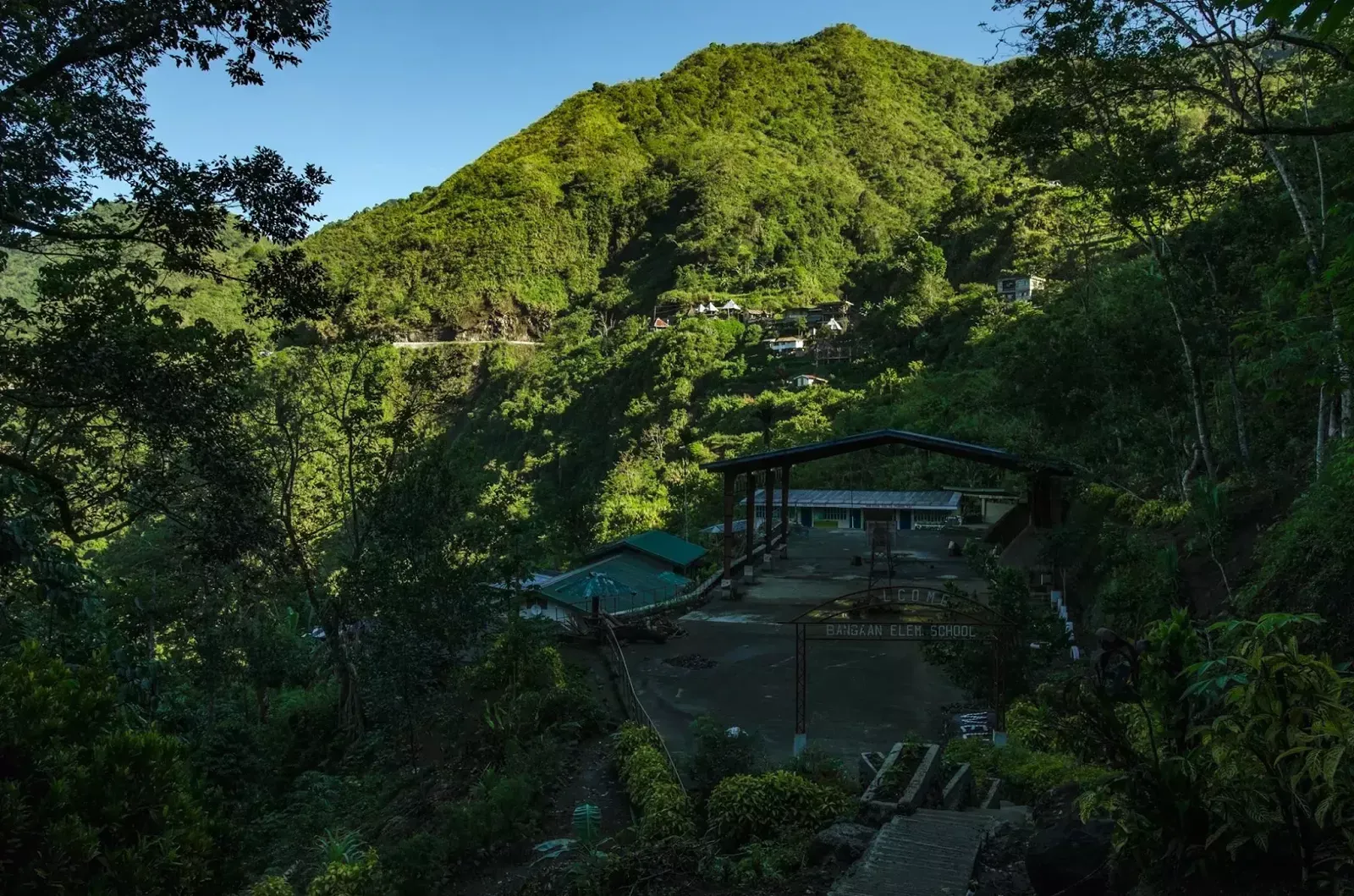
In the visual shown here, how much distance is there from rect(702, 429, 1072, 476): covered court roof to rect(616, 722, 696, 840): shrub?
941 cm

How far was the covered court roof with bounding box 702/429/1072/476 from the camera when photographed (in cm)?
1773

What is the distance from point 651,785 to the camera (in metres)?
9.05

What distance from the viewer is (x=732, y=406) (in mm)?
57000

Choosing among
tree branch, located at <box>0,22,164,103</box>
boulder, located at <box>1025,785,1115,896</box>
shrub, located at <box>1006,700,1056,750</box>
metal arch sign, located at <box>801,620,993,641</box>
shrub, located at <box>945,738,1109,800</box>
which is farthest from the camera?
metal arch sign, located at <box>801,620,993,641</box>

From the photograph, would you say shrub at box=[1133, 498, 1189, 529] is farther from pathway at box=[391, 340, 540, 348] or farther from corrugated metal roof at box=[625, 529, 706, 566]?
pathway at box=[391, 340, 540, 348]

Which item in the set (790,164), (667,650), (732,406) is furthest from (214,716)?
(790,164)

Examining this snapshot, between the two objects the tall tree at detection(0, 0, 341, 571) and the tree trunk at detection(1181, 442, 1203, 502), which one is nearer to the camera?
the tall tree at detection(0, 0, 341, 571)

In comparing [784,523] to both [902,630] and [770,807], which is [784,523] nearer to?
[902,630]

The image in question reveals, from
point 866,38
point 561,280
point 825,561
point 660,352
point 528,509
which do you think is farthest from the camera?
point 866,38

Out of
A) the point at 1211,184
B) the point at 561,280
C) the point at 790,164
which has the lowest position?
the point at 1211,184

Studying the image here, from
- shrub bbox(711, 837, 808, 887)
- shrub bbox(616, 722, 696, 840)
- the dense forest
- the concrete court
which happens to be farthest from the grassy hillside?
shrub bbox(711, 837, 808, 887)

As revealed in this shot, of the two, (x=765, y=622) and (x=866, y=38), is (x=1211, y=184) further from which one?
(x=866, y=38)

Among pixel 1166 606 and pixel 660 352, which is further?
pixel 660 352

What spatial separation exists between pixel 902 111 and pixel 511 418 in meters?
90.0
